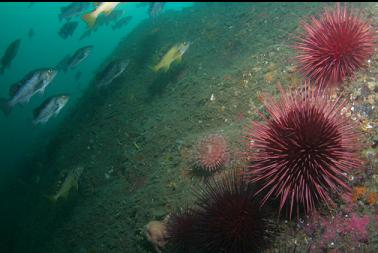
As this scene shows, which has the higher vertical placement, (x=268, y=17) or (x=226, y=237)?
(x=226, y=237)

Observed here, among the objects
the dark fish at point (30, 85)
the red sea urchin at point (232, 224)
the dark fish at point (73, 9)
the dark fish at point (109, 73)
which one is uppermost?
the dark fish at point (73, 9)

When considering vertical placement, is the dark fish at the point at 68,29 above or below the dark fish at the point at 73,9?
below

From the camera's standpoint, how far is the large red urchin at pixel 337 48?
4.74m

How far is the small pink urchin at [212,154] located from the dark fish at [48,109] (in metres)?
4.87

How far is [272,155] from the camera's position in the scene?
374 centimetres

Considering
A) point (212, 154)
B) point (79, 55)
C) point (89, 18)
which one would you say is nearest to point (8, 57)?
point (79, 55)

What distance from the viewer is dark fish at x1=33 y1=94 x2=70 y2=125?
28.2ft

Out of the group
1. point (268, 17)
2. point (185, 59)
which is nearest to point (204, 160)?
point (185, 59)

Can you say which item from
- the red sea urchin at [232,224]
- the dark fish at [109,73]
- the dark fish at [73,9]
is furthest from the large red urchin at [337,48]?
the dark fish at [73,9]

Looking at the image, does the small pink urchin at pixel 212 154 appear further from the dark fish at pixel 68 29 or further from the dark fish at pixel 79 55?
the dark fish at pixel 68 29

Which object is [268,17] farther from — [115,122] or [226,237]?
[226,237]

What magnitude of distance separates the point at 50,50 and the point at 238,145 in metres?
72.1

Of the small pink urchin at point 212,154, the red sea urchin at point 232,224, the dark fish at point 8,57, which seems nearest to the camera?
the red sea urchin at point 232,224

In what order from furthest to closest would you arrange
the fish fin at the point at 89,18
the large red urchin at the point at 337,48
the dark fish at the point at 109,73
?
the fish fin at the point at 89,18 < the dark fish at the point at 109,73 < the large red urchin at the point at 337,48
